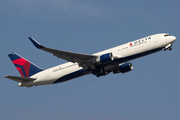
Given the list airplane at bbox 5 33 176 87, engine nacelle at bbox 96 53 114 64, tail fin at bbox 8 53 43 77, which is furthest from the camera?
tail fin at bbox 8 53 43 77

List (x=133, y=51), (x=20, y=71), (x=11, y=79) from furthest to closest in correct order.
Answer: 1. (x=20, y=71)
2. (x=11, y=79)
3. (x=133, y=51)

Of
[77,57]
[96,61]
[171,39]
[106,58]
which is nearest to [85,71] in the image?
[96,61]

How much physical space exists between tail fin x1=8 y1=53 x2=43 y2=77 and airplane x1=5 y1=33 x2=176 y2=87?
0.20 m

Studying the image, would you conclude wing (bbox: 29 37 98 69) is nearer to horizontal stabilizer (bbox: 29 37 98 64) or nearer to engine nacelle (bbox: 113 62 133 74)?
horizontal stabilizer (bbox: 29 37 98 64)

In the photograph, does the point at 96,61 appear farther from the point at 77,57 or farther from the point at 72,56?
the point at 72,56

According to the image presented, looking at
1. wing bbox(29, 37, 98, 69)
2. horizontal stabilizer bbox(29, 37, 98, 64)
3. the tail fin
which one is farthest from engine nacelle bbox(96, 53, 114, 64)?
the tail fin

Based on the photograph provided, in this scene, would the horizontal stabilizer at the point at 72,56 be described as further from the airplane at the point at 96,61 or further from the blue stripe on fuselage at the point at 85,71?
the blue stripe on fuselage at the point at 85,71

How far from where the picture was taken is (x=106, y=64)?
4484 centimetres

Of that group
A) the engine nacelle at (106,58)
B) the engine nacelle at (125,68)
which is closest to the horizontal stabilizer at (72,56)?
the engine nacelle at (106,58)

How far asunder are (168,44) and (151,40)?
272cm

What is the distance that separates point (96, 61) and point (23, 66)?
15.6 m

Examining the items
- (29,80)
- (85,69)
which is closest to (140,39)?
(85,69)

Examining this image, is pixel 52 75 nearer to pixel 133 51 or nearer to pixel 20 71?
pixel 20 71

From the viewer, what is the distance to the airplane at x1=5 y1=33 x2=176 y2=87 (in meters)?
42.9
